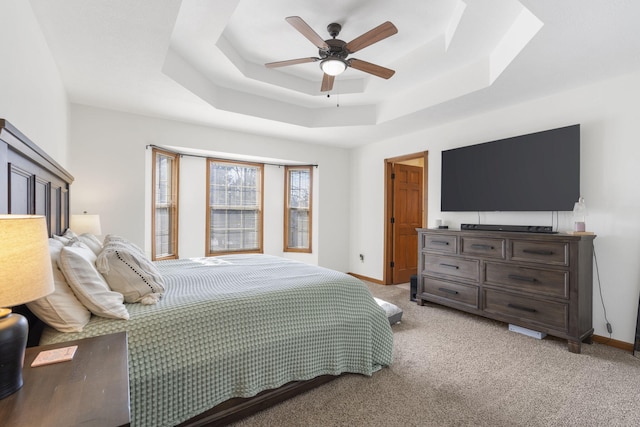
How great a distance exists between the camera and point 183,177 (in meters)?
4.50

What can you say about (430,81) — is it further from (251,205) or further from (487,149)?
(251,205)

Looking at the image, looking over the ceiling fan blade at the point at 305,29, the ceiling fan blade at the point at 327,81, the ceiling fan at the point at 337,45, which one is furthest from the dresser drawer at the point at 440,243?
the ceiling fan blade at the point at 305,29

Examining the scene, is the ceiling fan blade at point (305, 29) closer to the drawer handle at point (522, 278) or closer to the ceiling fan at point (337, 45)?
the ceiling fan at point (337, 45)

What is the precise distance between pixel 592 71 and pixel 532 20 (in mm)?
984

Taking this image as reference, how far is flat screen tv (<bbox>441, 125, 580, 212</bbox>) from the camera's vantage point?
2887 mm

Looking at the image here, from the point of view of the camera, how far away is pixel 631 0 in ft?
5.75

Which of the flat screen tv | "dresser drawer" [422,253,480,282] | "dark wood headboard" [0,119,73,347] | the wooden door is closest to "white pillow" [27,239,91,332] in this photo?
"dark wood headboard" [0,119,73,347]

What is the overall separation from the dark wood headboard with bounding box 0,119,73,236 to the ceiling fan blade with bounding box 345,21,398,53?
212 cm

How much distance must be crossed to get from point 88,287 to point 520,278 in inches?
134

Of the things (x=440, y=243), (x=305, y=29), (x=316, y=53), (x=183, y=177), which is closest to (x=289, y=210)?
(x=183, y=177)

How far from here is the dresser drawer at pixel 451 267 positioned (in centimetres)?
331

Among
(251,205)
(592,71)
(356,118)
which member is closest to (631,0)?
(592,71)

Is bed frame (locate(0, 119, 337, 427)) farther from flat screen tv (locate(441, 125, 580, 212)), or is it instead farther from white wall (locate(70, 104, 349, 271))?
flat screen tv (locate(441, 125, 580, 212))

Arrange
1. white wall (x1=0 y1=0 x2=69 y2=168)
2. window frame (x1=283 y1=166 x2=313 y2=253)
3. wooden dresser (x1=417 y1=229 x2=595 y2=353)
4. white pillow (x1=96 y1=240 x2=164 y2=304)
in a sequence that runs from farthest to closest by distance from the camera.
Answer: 1. window frame (x1=283 y1=166 x2=313 y2=253)
2. wooden dresser (x1=417 y1=229 x2=595 y2=353)
3. white pillow (x1=96 y1=240 x2=164 y2=304)
4. white wall (x1=0 y1=0 x2=69 y2=168)
